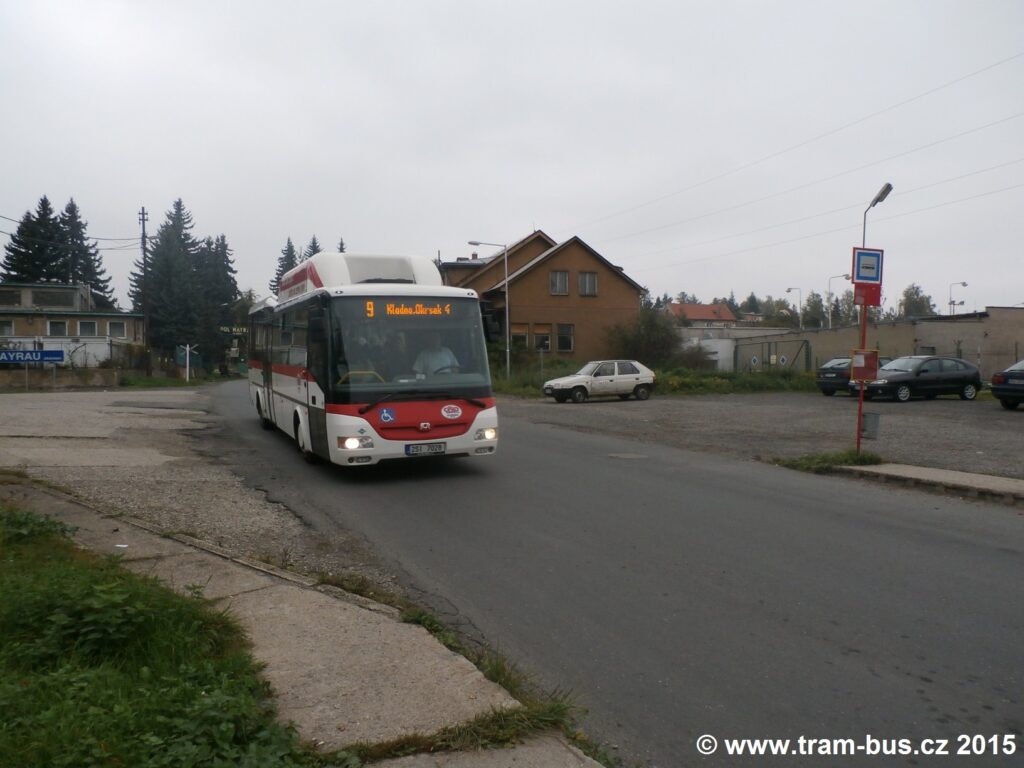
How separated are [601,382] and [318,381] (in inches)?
785

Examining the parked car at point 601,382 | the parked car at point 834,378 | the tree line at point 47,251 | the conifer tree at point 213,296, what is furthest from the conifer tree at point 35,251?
the parked car at point 834,378

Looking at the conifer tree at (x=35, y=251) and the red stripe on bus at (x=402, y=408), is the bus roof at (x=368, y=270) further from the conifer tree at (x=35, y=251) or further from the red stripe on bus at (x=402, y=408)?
the conifer tree at (x=35, y=251)

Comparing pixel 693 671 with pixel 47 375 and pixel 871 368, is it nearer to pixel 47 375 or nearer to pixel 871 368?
pixel 871 368

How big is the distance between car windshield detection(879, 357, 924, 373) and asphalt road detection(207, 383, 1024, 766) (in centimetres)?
1857

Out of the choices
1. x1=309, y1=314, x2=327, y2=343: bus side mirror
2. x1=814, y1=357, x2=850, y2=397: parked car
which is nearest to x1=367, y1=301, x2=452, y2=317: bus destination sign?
x1=309, y1=314, x2=327, y2=343: bus side mirror

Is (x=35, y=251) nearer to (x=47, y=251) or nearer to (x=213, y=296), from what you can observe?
(x=47, y=251)

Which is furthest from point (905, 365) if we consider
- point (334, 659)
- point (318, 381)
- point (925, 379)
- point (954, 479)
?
point (334, 659)

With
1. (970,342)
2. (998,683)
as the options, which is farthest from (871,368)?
(970,342)

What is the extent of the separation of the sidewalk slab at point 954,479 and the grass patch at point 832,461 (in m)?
0.21

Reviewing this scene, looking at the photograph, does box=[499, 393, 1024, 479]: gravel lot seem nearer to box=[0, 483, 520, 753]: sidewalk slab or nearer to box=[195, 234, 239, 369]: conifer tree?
box=[0, 483, 520, 753]: sidewalk slab

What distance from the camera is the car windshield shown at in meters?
28.0

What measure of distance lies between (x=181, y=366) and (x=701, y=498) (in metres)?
60.2

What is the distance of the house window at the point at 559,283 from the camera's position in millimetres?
49688

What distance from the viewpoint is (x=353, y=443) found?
10.8m
